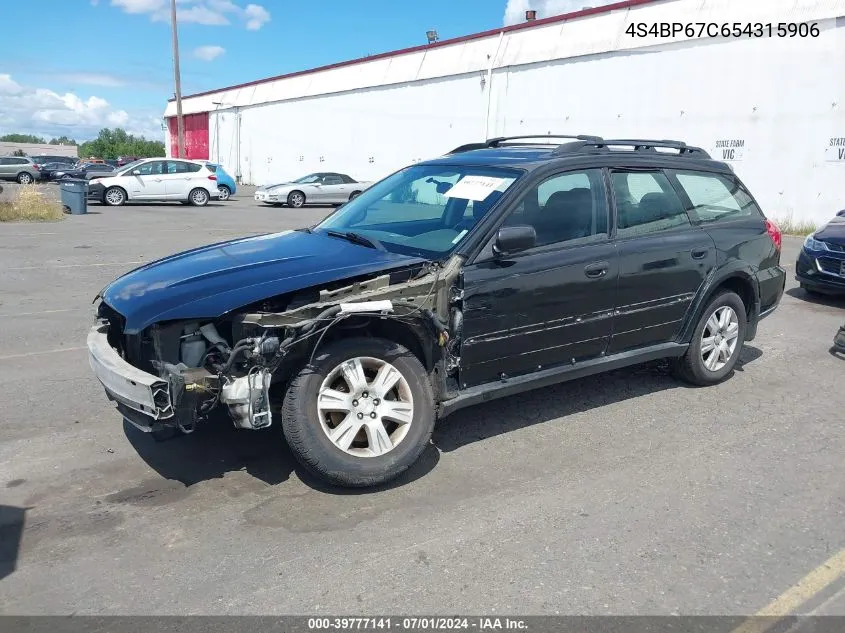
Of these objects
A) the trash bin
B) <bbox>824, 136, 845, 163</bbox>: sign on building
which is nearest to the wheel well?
<bbox>824, 136, 845, 163</bbox>: sign on building

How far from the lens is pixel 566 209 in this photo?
4703 millimetres

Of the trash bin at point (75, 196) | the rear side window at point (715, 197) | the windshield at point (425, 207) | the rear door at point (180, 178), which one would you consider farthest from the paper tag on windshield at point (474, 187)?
the rear door at point (180, 178)

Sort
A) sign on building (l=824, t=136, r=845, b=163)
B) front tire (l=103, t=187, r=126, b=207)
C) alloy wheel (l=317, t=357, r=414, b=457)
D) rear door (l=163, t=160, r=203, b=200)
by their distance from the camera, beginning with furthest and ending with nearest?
rear door (l=163, t=160, r=203, b=200), front tire (l=103, t=187, r=126, b=207), sign on building (l=824, t=136, r=845, b=163), alloy wheel (l=317, t=357, r=414, b=457)

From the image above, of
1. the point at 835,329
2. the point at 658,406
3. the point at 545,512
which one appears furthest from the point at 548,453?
the point at 835,329

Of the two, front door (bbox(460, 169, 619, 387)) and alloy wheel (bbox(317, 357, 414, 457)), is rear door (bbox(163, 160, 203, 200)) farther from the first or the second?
alloy wheel (bbox(317, 357, 414, 457))

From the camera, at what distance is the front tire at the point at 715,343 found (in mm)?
5531

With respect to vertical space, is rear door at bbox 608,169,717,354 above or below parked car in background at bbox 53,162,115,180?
below

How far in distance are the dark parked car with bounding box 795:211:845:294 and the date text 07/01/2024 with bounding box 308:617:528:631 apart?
810 centimetres

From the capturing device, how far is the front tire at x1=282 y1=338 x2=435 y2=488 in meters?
3.64

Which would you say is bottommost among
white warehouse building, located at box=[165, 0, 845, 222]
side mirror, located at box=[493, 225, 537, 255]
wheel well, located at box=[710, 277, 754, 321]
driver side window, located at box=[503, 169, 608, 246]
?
wheel well, located at box=[710, 277, 754, 321]

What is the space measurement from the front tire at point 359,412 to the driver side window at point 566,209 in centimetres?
121

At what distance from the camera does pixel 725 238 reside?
558cm

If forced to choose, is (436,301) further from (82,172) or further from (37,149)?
(37,149)

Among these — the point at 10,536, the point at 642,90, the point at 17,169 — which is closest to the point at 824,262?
the point at 10,536
